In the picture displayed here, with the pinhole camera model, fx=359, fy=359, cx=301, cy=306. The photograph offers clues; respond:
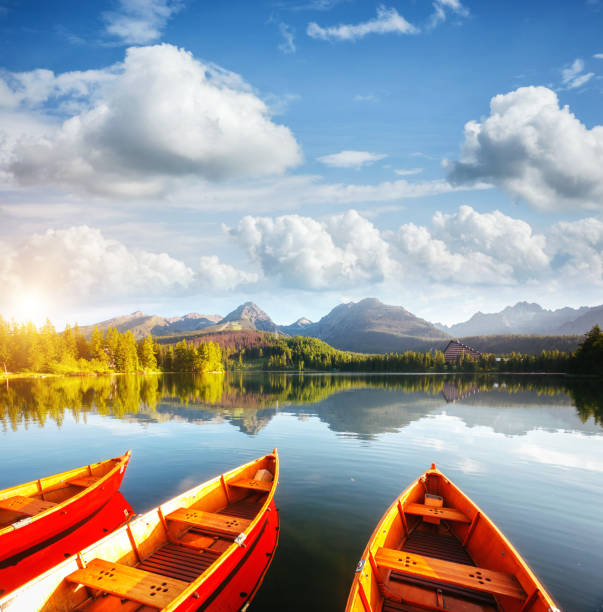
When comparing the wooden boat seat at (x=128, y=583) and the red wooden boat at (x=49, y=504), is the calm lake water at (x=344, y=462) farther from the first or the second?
the wooden boat seat at (x=128, y=583)

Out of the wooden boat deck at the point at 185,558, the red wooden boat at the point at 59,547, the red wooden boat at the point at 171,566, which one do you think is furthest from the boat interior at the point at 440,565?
the red wooden boat at the point at 59,547

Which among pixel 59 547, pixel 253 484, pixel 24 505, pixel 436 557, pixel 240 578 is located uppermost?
pixel 24 505

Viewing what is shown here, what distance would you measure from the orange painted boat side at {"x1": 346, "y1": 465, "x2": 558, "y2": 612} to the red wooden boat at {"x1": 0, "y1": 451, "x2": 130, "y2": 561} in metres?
10.7

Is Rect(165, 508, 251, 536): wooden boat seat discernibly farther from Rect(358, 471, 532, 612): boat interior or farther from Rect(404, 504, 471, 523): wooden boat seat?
Rect(404, 504, 471, 523): wooden boat seat

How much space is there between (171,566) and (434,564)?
719cm

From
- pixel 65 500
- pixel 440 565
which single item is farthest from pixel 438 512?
pixel 65 500

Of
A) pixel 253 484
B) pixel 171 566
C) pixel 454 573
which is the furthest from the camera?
pixel 253 484

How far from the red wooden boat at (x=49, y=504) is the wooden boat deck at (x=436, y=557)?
1126 cm

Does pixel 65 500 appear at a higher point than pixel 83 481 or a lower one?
higher

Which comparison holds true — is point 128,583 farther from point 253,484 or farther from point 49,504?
point 49,504

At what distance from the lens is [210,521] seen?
1155 cm

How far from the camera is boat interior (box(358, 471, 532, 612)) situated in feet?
27.8

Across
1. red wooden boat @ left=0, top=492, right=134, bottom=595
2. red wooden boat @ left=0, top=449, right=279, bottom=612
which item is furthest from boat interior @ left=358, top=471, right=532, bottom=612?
red wooden boat @ left=0, top=492, right=134, bottom=595

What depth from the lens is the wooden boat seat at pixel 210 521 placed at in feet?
36.7
